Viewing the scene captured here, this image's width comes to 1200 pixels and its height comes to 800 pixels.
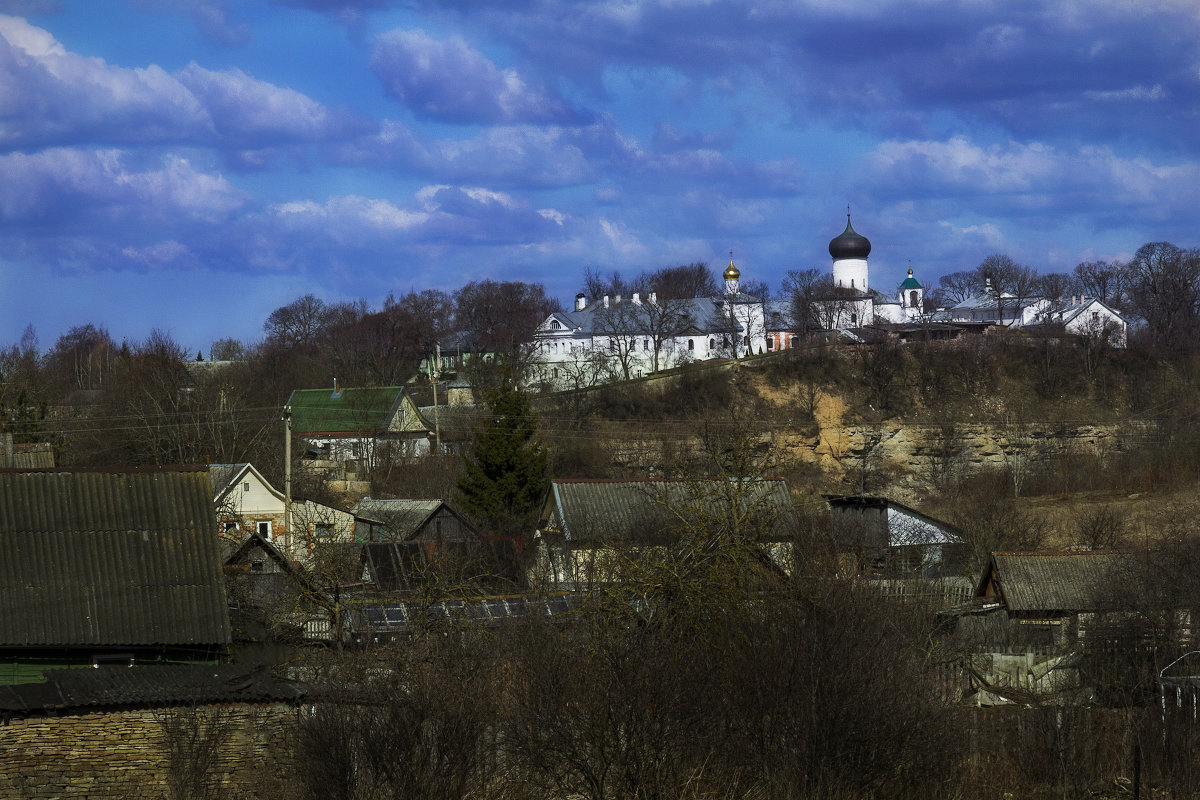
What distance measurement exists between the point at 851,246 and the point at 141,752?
7479 centimetres

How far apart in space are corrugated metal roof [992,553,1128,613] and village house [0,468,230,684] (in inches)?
588

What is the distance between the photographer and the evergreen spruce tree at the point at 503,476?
35.4 m

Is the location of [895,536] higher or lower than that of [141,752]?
lower

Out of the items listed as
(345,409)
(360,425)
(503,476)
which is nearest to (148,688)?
(503,476)

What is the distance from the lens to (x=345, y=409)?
5616cm

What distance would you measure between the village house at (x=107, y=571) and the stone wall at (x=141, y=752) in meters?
1.79

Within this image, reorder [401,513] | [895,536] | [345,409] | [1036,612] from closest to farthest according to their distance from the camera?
1. [1036,612]
2. [895,536]
3. [401,513]
4. [345,409]

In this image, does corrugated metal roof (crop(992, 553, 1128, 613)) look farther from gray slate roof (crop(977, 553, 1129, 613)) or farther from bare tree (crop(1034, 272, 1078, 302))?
bare tree (crop(1034, 272, 1078, 302))

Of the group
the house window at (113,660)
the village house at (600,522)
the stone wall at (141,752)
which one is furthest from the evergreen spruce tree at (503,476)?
the stone wall at (141,752)

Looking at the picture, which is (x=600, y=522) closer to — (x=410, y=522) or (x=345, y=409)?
(x=410, y=522)

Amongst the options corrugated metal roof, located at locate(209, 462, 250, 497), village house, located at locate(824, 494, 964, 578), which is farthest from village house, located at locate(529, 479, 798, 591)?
corrugated metal roof, located at locate(209, 462, 250, 497)

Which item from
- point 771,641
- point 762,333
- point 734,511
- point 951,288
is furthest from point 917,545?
point 951,288

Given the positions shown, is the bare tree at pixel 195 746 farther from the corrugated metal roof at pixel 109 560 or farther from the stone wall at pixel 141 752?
the corrugated metal roof at pixel 109 560

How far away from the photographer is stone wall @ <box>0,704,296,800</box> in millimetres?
13867
